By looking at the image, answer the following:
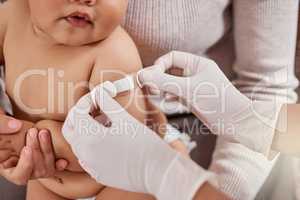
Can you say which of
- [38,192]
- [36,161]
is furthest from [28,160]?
[38,192]

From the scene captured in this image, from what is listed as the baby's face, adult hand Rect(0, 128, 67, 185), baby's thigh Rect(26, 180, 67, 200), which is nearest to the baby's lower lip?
the baby's face

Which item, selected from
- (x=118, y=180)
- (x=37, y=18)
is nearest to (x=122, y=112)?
(x=118, y=180)

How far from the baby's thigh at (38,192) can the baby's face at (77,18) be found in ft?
0.72

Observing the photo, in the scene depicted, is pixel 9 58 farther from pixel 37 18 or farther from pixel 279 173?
pixel 279 173

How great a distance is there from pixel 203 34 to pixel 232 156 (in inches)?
8.3

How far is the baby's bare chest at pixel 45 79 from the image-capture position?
2.15 ft

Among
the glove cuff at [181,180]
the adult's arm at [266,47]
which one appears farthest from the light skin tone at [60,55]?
the adult's arm at [266,47]

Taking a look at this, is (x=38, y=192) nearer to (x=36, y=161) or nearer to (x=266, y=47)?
(x=36, y=161)

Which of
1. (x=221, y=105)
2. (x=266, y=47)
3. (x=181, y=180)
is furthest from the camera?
(x=266, y=47)

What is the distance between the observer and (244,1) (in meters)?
0.83

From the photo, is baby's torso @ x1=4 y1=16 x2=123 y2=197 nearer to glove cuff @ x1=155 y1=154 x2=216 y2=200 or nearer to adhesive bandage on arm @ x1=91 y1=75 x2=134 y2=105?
adhesive bandage on arm @ x1=91 y1=75 x2=134 y2=105

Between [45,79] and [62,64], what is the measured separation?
0.11 feet

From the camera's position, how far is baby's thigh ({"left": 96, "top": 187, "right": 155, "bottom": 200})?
24.1 inches

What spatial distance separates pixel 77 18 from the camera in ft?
2.02
